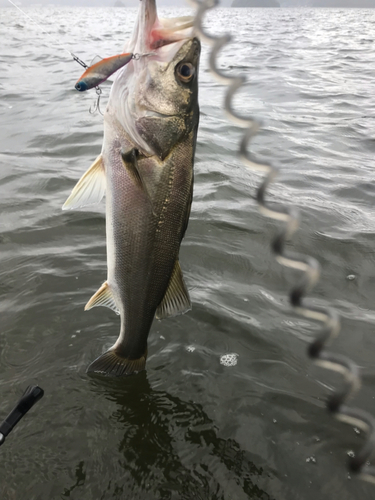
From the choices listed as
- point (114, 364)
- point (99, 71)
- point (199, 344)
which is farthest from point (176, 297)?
point (99, 71)

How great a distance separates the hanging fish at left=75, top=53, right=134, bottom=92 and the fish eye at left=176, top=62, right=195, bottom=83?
0.28 m

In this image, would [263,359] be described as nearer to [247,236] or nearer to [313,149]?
[247,236]

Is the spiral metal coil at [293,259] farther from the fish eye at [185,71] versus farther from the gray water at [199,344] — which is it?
the gray water at [199,344]

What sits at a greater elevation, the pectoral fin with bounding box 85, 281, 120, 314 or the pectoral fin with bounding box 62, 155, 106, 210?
the pectoral fin with bounding box 62, 155, 106, 210

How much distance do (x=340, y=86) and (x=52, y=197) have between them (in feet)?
31.9

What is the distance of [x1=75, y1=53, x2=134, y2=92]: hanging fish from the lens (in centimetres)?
181

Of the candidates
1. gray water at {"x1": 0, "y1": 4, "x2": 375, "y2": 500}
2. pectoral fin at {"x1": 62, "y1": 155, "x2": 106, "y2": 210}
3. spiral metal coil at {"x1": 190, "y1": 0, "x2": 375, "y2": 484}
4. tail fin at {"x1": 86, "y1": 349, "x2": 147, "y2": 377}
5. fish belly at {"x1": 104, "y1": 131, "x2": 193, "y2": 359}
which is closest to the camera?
spiral metal coil at {"x1": 190, "y1": 0, "x2": 375, "y2": 484}

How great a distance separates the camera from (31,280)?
3746 millimetres

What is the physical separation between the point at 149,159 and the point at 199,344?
5.50ft

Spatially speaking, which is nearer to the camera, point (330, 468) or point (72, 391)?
point (330, 468)

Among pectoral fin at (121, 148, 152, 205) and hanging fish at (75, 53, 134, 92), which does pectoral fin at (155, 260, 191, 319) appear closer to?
pectoral fin at (121, 148, 152, 205)

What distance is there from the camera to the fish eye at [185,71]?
6.63ft

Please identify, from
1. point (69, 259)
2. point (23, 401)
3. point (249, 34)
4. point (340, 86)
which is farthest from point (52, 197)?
point (249, 34)

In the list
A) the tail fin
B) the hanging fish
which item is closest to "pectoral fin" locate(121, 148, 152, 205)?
the hanging fish
